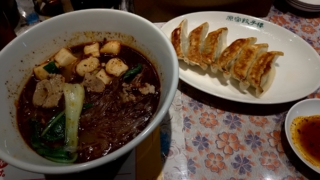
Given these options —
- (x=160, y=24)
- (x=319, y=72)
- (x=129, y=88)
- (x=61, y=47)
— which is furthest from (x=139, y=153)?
(x=319, y=72)

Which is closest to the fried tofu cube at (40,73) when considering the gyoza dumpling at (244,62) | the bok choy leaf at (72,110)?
the bok choy leaf at (72,110)

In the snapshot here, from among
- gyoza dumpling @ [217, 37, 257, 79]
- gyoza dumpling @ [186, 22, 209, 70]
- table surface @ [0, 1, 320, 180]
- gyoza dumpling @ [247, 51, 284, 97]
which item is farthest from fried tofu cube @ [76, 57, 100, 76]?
gyoza dumpling @ [247, 51, 284, 97]

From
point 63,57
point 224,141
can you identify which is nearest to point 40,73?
point 63,57

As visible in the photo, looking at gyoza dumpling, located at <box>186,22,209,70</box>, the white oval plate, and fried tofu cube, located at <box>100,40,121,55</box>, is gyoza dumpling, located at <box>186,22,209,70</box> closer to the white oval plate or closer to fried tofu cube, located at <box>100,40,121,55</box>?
the white oval plate

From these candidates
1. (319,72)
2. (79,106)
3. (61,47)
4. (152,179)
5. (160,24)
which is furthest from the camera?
(160,24)

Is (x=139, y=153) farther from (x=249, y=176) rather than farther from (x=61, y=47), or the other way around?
(x=61, y=47)

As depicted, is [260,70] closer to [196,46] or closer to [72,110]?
[196,46]
